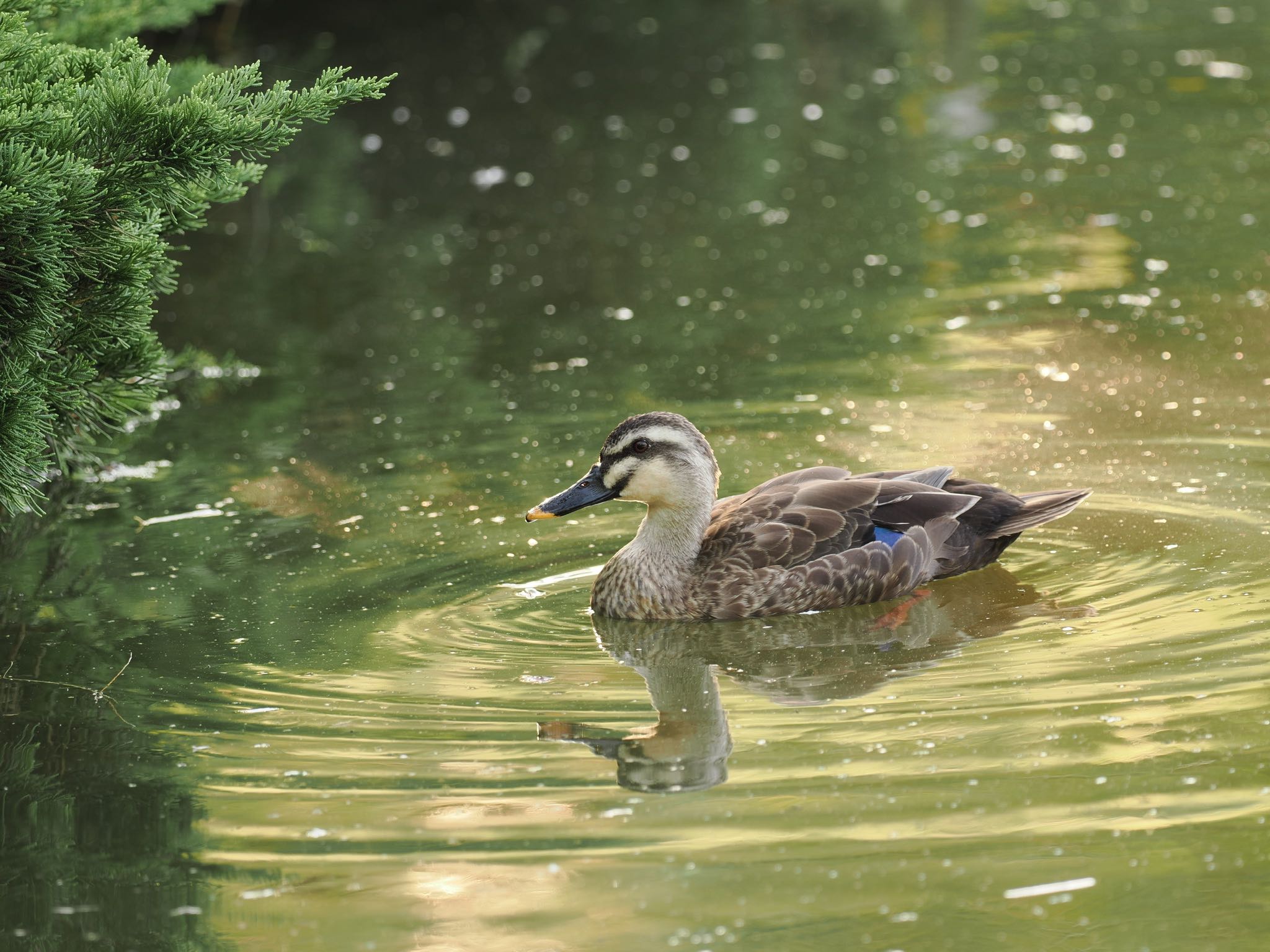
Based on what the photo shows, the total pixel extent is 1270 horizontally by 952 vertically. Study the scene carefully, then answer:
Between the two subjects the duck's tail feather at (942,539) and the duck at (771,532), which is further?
the duck's tail feather at (942,539)

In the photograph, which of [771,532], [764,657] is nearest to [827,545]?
[771,532]

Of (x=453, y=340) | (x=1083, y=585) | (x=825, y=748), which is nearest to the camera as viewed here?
(x=825, y=748)


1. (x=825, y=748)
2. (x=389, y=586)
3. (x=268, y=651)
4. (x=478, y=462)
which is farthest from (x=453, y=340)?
(x=825, y=748)

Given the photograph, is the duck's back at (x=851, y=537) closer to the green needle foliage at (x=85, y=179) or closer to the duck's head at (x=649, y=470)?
the duck's head at (x=649, y=470)

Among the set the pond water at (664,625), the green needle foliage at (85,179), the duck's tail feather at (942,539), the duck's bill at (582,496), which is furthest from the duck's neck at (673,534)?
the green needle foliage at (85,179)

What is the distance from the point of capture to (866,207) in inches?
664

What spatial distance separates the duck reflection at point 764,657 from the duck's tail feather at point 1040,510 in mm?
272

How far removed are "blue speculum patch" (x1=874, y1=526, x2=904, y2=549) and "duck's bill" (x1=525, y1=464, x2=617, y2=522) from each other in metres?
1.31

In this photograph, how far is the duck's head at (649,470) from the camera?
832 centimetres

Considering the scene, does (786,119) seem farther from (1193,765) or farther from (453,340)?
(1193,765)

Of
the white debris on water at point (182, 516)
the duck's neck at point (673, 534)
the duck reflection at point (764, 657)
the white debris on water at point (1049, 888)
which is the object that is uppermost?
the duck's neck at point (673, 534)

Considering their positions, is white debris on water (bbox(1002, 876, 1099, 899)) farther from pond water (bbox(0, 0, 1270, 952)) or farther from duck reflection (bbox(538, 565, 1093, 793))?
duck reflection (bbox(538, 565, 1093, 793))

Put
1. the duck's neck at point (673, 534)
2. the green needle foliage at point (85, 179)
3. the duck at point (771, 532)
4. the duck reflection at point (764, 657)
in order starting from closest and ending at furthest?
the duck reflection at point (764, 657), the green needle foliage at point (85, 179), the duck at point (771, 532), the duck's neck at point (673, 534)

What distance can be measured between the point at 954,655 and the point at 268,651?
3071 millimetres
